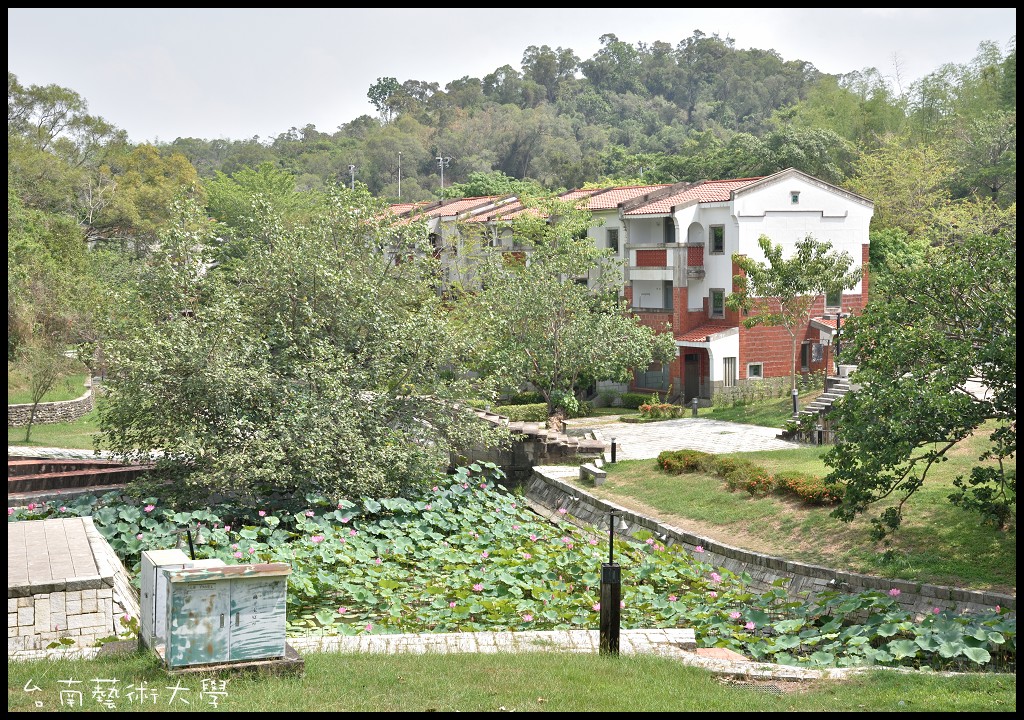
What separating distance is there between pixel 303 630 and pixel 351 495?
22.1 ft

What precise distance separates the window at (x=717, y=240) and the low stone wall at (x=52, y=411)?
23004 mm

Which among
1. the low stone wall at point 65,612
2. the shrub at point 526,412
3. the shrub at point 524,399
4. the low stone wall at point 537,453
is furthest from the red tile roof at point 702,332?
the low stone wall at point 65,612

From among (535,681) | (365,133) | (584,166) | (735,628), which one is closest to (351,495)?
(735,628)

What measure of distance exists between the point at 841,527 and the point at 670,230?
80.0 feet

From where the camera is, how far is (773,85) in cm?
11400

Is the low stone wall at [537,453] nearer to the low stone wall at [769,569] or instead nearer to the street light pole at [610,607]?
the low stone wall at [769,569]

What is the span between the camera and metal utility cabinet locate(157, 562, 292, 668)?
8711 mm

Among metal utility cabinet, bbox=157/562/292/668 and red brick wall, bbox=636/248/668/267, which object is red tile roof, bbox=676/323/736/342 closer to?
red brick wall, bbox=636/248/668/267

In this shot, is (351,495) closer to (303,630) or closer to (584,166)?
(303,630)

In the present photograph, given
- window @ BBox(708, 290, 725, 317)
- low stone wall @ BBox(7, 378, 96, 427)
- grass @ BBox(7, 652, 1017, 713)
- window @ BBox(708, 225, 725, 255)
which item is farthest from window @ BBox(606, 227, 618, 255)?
grass @ BBox(7, 652, 1017, 713)

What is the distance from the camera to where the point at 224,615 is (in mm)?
8844

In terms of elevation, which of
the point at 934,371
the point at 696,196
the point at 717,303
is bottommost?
the point at 934,371

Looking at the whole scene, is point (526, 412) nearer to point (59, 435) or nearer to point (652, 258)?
point (652, 258)

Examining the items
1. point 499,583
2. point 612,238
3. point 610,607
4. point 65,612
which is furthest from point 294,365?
point 612,238
